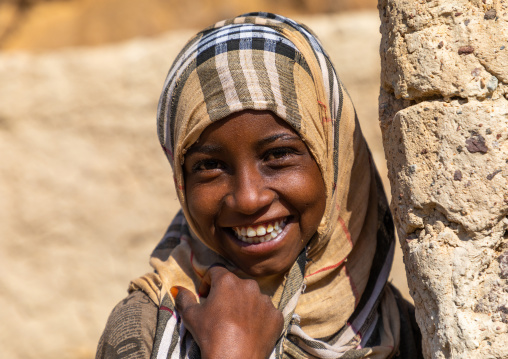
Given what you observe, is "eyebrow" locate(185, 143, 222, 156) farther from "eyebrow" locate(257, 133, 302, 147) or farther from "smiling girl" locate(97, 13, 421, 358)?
"eyebrow" locate(257, 133, 302, 147)

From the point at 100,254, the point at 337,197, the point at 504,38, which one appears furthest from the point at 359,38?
the point at 504,38

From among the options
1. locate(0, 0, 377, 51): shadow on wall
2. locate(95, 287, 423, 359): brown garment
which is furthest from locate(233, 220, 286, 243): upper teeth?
locate(0, 0, 377, 51): shadow on wall

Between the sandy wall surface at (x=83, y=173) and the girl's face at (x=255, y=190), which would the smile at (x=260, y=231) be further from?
the sandy wall surface at (x=83, y=173)

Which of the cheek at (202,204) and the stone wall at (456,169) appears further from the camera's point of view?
the cheek at (202,204)

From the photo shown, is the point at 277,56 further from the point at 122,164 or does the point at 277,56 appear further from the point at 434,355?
the point at 122,164

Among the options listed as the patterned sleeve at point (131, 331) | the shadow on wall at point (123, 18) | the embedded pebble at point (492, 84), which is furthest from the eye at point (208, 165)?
the shadow on wall at point (123, 18)

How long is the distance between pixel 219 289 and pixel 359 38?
333 centimetres

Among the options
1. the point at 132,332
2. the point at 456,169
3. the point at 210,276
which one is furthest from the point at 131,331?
the point at 456,169

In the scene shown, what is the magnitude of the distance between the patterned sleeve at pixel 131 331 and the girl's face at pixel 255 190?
0.31 metres

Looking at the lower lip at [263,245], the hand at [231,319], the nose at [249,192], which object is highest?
the nose at [249,192]

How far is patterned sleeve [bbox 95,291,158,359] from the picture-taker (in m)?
1.92

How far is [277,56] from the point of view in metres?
1.98

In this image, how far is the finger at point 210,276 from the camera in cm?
197

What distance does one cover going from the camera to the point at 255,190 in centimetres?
185
